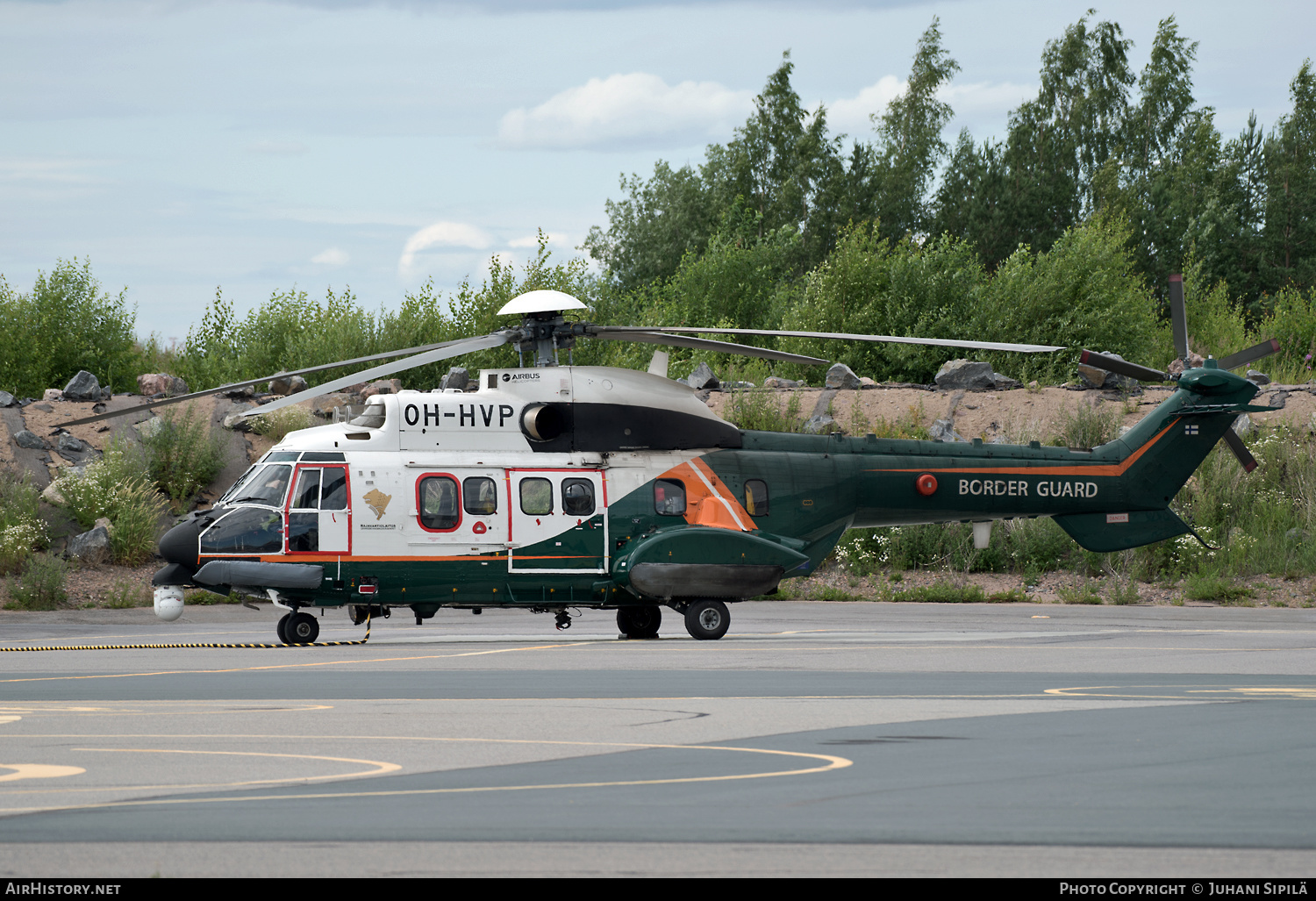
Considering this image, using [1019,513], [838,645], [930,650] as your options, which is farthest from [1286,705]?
[1019,513]

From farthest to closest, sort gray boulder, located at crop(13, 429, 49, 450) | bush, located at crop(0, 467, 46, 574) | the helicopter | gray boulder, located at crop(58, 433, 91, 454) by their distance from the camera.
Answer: gray boulder, located at crop(58, 433, 91, 454) < gray boulder, located at crop(13, 429, 49, 450) < bush, located at crop(0, 467, 46, 574) < the helicopter

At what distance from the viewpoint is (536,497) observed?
61.7ft

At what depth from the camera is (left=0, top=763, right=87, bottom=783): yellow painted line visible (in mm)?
7989

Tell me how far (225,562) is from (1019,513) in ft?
39.1

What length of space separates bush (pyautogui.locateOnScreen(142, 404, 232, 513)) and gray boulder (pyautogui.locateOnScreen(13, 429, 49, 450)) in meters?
2.36

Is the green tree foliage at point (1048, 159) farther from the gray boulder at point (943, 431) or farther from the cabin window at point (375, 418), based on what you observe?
the cabin window at point (375, 418)

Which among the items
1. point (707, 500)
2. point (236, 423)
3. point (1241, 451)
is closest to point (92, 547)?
point (236, 423)

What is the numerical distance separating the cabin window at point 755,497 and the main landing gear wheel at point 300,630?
6.48 metres

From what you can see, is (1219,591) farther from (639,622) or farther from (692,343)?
(692,343)

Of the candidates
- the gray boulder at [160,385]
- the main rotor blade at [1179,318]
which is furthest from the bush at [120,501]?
the main rotor blade at [1179,318]

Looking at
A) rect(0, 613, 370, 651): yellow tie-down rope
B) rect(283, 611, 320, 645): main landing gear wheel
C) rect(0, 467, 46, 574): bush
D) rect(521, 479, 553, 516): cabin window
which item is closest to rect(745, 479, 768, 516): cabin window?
rect(521, 479, 553, 516): cabin window

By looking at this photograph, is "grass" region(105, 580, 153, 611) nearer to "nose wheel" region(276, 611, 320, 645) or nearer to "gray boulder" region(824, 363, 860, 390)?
"nose wheel" region(276, 611, 320, 645)

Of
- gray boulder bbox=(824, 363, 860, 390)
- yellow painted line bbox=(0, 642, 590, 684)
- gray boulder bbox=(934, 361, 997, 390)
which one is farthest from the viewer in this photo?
gray boulder bbox=(824, 363, 860, 390)

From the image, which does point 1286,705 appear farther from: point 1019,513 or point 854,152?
point 854,152
